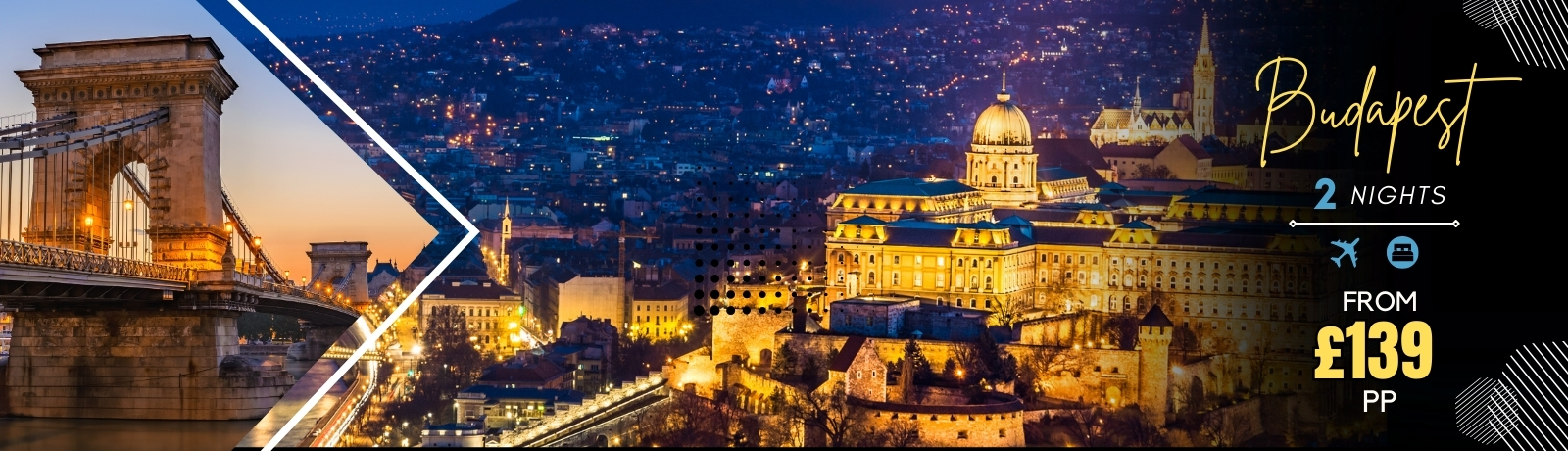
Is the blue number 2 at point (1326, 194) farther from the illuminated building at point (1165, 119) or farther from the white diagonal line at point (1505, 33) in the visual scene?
the white diagonal line at point (1505, 33)

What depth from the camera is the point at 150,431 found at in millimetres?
13133

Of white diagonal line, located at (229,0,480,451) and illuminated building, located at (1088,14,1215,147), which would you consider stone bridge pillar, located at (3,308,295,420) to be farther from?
illuminated building, located at (1088,14,1215,147)

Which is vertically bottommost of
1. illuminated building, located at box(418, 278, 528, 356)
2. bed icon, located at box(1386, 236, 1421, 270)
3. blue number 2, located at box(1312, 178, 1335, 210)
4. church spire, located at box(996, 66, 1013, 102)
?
illuminated building, located at box(418, 278, 528, 356)

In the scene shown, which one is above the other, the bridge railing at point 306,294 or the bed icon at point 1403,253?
the bed icon at point 1403,253

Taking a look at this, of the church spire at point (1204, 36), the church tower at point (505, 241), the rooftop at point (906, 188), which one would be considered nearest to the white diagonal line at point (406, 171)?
the church tower at point (505, 241)

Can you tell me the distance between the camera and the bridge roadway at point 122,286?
11.7m

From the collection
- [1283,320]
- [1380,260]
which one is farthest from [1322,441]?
[1380,260]

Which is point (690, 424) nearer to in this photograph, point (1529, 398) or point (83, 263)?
point (83, 263)

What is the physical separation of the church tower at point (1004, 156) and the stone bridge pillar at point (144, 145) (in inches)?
159

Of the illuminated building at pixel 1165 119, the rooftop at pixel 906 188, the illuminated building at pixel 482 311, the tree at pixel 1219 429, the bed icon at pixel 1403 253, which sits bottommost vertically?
the tree at pixel 1219 429

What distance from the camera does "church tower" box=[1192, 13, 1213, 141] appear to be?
15438 mm

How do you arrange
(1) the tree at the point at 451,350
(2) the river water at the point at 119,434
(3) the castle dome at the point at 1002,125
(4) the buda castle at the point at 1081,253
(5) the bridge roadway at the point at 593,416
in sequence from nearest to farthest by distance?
(2) the river water at the point at 119,434 → (5) the bridge roadway at the point at 593,416 → (1) the tree at the point at 451,350 → (4) the buda castle at the point at 1081,253 → (3) the castle dome at the point at 1002,125

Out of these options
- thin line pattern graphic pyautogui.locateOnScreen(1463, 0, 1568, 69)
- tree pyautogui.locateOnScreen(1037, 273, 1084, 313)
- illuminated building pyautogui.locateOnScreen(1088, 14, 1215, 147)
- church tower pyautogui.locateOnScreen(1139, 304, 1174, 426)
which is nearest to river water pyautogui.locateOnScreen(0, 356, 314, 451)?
church tower pyautogui.locateOnScreen(1139, 304, 1174, 426)

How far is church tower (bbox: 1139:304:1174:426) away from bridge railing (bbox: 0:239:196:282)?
491 cm
